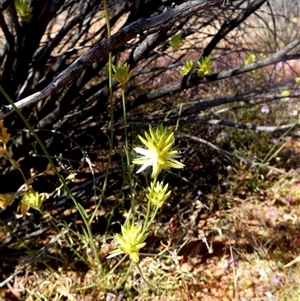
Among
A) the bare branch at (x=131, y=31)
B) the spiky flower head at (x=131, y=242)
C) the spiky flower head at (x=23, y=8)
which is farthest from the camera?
the spiky flower head at (x=23, y=8)

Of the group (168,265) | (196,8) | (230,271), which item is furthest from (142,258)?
(196,8)

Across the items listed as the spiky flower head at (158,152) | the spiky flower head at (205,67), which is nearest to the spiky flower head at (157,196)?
the spiky flower head at (158,152)

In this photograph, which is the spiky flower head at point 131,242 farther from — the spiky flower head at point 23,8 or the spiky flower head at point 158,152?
the spiky flower head at point 23,8

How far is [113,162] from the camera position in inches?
65.9

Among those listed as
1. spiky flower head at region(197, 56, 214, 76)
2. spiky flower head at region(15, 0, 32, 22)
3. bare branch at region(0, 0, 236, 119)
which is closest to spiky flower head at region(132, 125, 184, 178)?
bare branch at region(0, 0, 236, 119)

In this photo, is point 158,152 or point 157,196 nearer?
point 158,152

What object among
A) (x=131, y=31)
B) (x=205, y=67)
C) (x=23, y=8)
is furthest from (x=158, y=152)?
(x=23, y=8)

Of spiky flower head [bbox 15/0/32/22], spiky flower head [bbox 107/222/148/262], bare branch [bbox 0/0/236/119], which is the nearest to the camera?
bare branch [bbox 0/0/236/119]

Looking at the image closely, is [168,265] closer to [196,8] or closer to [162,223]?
[162,223]

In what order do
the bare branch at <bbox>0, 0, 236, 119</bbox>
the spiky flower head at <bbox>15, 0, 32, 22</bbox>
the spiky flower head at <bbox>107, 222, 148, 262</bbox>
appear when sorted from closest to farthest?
the bare branch at <bbox>0, 0, 236, 119</bbox>, the spiky flower head at <bbox>107, 222, 148, 262</bbox>, the spiky flower head at <bbox>15, 0, 32, 22</bbox>

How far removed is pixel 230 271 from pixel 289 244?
0.24 metres

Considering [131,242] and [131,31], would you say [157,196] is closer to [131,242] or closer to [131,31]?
[131,242]

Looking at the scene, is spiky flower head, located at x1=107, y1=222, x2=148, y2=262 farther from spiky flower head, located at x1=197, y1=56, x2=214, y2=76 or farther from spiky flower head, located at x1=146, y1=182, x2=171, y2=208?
spiky flower head, located at x1=197, y1=56, x2=214, y2=76

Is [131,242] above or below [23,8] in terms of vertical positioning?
below
